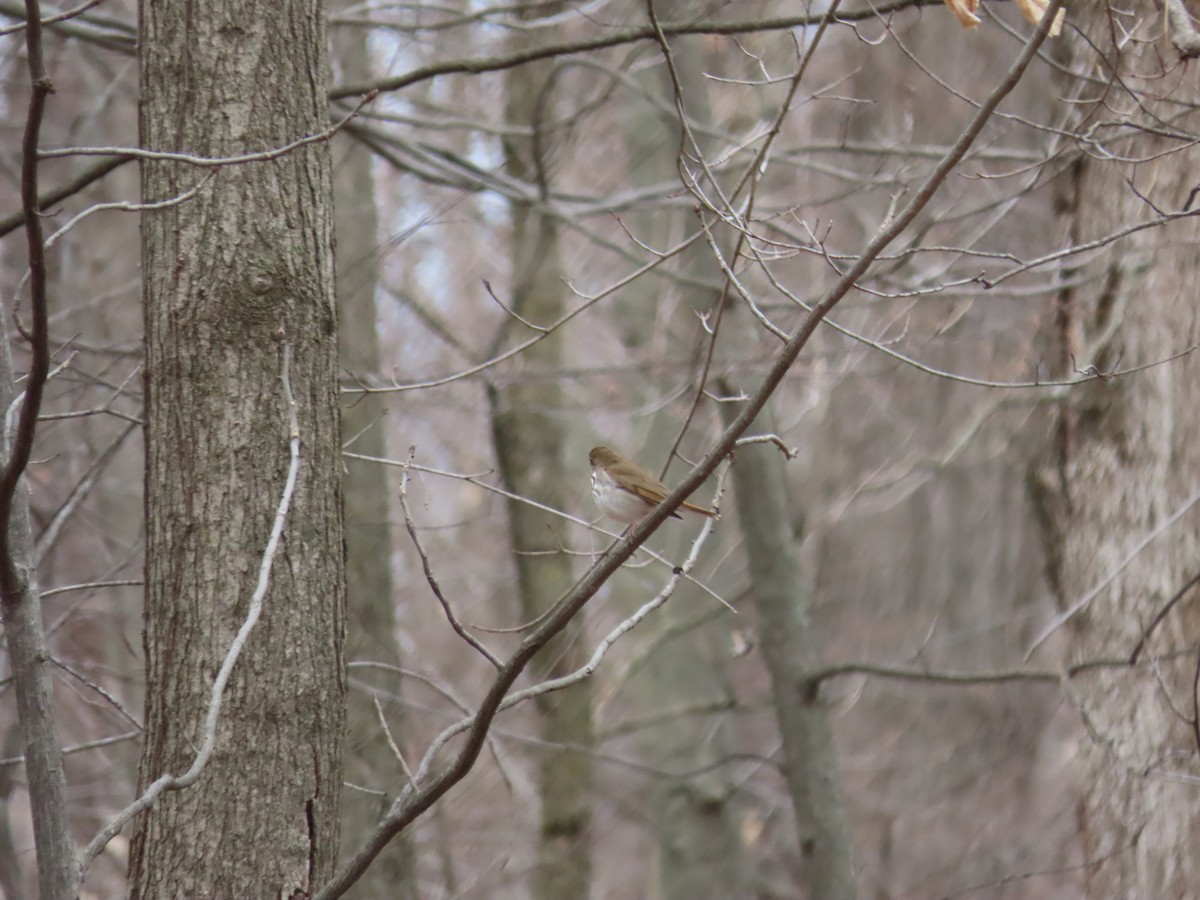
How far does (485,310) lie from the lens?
49.4 ft

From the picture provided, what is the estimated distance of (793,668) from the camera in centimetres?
591

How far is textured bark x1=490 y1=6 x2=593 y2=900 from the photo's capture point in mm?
7527

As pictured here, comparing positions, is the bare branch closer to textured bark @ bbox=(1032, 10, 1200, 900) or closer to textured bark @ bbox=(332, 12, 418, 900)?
textured bark @ bbox=(1032, 10, 1200, 900)

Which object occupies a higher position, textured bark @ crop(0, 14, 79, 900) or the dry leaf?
the dry leaf

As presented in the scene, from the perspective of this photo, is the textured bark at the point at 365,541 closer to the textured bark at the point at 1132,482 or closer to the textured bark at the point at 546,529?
the textured bark at the point at 546,529

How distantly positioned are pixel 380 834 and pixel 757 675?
13.8m

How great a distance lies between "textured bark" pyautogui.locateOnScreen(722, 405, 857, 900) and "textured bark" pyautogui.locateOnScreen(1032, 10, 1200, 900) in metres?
1.16

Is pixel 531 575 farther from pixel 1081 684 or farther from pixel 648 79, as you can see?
pixel 648 79

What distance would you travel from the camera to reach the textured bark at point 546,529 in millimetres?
7527

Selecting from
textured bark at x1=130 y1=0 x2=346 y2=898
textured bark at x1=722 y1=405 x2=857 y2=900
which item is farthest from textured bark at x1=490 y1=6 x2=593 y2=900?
textured bark at x1=130 y1=0 x2=346 y2=898

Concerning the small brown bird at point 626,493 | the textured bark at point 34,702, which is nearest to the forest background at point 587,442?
the textured bark at point 34,702

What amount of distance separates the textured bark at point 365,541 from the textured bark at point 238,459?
3379 millimetres

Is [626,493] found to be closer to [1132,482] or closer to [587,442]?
[1132,482]

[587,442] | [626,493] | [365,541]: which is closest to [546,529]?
[365,541]
